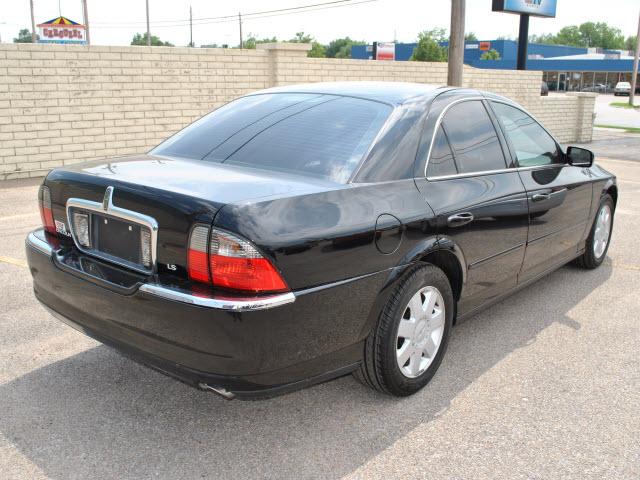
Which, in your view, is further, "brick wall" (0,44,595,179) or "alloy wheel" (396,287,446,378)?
"brick wall" (0,44,595,179)

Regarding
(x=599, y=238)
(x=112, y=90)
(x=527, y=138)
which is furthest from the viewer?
(x=112, y=90)

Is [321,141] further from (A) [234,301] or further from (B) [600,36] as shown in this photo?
(B) [600,36]

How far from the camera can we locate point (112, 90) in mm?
11758

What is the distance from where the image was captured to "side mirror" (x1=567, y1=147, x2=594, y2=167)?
16.2 ft

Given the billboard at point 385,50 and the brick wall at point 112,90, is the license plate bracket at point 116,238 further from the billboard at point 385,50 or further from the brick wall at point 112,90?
the billboard at point 385,50

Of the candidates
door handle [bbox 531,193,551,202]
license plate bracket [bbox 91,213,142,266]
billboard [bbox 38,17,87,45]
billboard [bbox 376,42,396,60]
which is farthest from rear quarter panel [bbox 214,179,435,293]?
billboard [bbox 376,42,396,60]

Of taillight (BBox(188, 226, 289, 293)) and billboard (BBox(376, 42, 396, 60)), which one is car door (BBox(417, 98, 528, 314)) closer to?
taillight (BBox(188, 226, 289, 293))

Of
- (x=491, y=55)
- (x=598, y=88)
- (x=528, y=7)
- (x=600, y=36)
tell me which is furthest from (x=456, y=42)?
(x=600, y=36)

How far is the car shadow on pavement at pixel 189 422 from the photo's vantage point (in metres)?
2.82

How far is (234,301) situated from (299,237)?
15.0 inches

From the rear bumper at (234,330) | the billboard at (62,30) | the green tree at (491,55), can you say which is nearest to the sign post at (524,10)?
the rear bumper at (234,330)

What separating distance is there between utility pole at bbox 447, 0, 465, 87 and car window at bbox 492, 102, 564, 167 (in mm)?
8407

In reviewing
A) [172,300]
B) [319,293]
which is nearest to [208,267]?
[172,300]

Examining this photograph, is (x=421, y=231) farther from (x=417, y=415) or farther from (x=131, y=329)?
(x=131, y=329)
